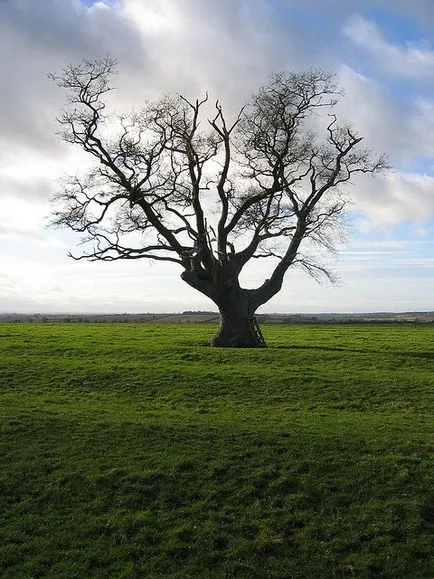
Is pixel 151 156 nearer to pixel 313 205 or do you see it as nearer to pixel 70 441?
pixel 313 205

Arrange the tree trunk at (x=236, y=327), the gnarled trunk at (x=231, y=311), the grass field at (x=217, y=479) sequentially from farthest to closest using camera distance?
the tree trunk at (x=236, y=327) → the gnarled trunk at (x=231, y=311) → the grass field at (x=217, y=479)

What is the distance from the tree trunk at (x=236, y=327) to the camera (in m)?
33.3

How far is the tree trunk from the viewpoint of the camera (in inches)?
1310

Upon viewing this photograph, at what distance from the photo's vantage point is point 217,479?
11969 millimetres

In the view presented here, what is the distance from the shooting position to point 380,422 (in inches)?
635

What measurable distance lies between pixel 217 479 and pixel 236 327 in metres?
21.7

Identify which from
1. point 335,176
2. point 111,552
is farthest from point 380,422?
point 335,176

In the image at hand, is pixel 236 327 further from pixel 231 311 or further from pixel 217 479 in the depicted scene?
pixel 217 479

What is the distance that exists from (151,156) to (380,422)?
71.9ft

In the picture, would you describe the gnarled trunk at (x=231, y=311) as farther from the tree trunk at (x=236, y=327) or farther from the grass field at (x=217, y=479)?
the grass field at (x=217, y=479)

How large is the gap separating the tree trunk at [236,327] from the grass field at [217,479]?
11324 mm

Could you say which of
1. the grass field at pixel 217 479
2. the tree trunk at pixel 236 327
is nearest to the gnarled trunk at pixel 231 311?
the tree trunk at pixel 236 327

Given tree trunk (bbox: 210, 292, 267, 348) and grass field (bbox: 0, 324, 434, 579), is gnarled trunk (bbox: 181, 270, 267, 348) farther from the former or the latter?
grass field (bbox: 0, 324, 434, 579)

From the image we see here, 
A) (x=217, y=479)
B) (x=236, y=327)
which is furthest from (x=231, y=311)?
(x=217, y=479)
